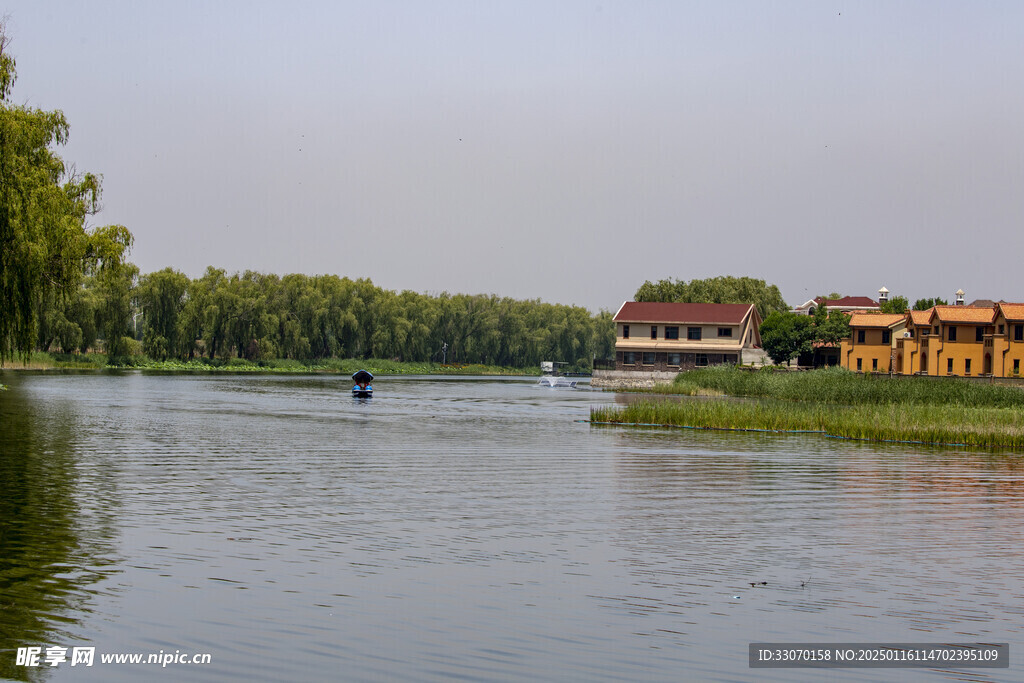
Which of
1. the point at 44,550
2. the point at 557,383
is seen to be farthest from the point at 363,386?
the point at 44,550

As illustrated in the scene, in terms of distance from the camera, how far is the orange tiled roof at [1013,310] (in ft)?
237

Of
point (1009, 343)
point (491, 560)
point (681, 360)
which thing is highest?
point (1009, 343)

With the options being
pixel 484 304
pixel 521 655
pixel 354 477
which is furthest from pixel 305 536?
pixel 484 304

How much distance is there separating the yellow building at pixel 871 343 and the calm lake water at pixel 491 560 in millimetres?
66185

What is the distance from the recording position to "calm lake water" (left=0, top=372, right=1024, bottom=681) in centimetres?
1038

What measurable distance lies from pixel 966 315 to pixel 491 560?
74.2 meters

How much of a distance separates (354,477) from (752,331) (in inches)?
3174

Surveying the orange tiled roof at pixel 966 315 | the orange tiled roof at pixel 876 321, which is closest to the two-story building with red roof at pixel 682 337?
the orange tiled roof at pixel 876 321

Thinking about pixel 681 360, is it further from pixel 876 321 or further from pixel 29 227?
pixel 29 227

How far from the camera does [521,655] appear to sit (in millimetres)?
10320

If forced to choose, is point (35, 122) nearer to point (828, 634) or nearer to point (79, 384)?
point (828, 634)

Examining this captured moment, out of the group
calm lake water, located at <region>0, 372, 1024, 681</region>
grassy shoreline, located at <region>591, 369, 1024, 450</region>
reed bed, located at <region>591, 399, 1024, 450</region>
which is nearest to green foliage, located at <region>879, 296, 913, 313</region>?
grassy shoreline, located at <region>591, 369, 1024, 450</region>

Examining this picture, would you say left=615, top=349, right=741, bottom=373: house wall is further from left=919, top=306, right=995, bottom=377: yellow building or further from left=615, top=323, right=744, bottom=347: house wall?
left=919, top=306, right=995, bottom=377: yellow building

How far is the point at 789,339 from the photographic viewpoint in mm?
98500
